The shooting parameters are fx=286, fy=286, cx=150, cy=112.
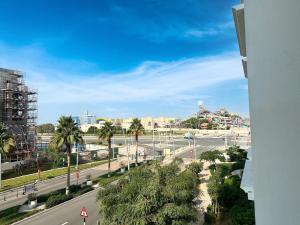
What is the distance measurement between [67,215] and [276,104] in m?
27.4

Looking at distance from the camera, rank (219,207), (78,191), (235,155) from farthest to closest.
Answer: (235,155)
(78,191)
(219,207)

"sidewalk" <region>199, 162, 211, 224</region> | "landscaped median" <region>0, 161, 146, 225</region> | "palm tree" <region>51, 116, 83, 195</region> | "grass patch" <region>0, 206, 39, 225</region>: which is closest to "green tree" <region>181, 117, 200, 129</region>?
"sidewalk" <region>199, 162, 211, 224</region>

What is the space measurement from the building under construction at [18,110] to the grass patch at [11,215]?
24.8 m

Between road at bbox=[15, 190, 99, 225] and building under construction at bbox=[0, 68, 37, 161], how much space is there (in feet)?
85.9

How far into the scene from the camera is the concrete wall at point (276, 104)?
2.72 m

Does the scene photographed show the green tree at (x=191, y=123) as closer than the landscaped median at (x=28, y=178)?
No

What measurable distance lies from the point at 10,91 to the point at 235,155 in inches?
1759

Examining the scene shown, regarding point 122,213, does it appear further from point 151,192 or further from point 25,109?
point 25,109

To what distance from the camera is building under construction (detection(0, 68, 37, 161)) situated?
179ft

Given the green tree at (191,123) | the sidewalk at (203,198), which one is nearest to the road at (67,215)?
the sidewalk at (203,198)

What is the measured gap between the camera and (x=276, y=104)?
2.94 meters

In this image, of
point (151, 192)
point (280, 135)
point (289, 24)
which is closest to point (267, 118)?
point (280, 135)

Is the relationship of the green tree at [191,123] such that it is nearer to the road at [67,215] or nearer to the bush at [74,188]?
the bush at [74,188]

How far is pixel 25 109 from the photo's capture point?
59312 millimetres
